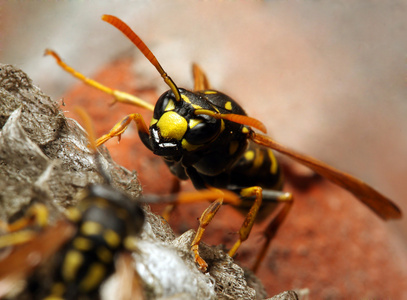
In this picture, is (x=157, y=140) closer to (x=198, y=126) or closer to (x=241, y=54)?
(x=198, y=126)

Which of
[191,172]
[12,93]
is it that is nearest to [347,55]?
[191,172]

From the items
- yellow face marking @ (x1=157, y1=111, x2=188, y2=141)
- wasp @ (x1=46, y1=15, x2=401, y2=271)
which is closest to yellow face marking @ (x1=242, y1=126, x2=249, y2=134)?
wasp @ (x1=46, y1=15, x2=401, y2=271)

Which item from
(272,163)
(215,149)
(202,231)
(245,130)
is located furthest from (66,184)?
(272,163)

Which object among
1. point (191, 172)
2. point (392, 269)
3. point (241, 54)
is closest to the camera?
point (191, 172)

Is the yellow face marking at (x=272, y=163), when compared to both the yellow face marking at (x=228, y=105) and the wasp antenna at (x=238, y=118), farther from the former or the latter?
the wasp antenna at (x=238, y=118)

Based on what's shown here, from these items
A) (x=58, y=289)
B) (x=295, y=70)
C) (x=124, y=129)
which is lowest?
(x=58, y=289)

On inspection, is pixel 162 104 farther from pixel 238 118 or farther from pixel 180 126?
pixel 238 118

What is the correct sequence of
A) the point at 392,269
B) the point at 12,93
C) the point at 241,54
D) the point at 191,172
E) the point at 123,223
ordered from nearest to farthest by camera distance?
the point at 123,223, the point at 12,93, the point at 191,172, the point at 392,269, the point at 241,54
